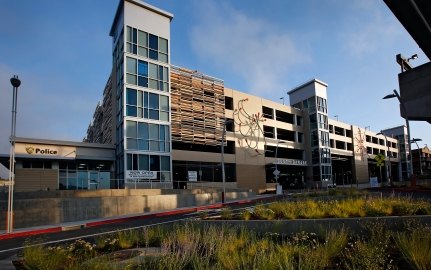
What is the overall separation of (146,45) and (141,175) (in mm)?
13391

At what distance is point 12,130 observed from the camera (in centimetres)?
1988

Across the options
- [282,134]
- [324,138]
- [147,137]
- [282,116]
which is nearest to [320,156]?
[324,138]

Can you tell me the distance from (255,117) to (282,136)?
991 cm

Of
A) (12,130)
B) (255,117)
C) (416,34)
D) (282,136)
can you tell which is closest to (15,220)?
(12,130)

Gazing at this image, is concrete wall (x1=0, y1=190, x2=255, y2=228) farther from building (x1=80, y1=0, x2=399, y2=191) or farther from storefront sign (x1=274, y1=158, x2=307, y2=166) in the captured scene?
storefront sign (x1=274, y1=158, x2=307, y2=166)

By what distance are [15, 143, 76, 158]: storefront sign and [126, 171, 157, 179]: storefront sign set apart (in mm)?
5625

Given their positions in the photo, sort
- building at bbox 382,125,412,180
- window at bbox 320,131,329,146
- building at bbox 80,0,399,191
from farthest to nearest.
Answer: building at bbox 382,125,412,180
window at bbox 320,131,329,146
building at bbox 80,0,399,191

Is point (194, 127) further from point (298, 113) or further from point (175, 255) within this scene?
point (175, 255)

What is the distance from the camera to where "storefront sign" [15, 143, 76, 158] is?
33.8 m

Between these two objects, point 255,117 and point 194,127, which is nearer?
point 194,127

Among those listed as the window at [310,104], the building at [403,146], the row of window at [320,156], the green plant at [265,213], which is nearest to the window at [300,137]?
the row of window at [320,156]

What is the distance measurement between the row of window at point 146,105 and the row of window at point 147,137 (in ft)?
3.05

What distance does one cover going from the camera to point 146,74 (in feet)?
130

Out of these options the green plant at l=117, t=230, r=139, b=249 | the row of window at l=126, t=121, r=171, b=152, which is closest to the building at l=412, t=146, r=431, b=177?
the row of window at l=126, t=121, r=171, b=152
